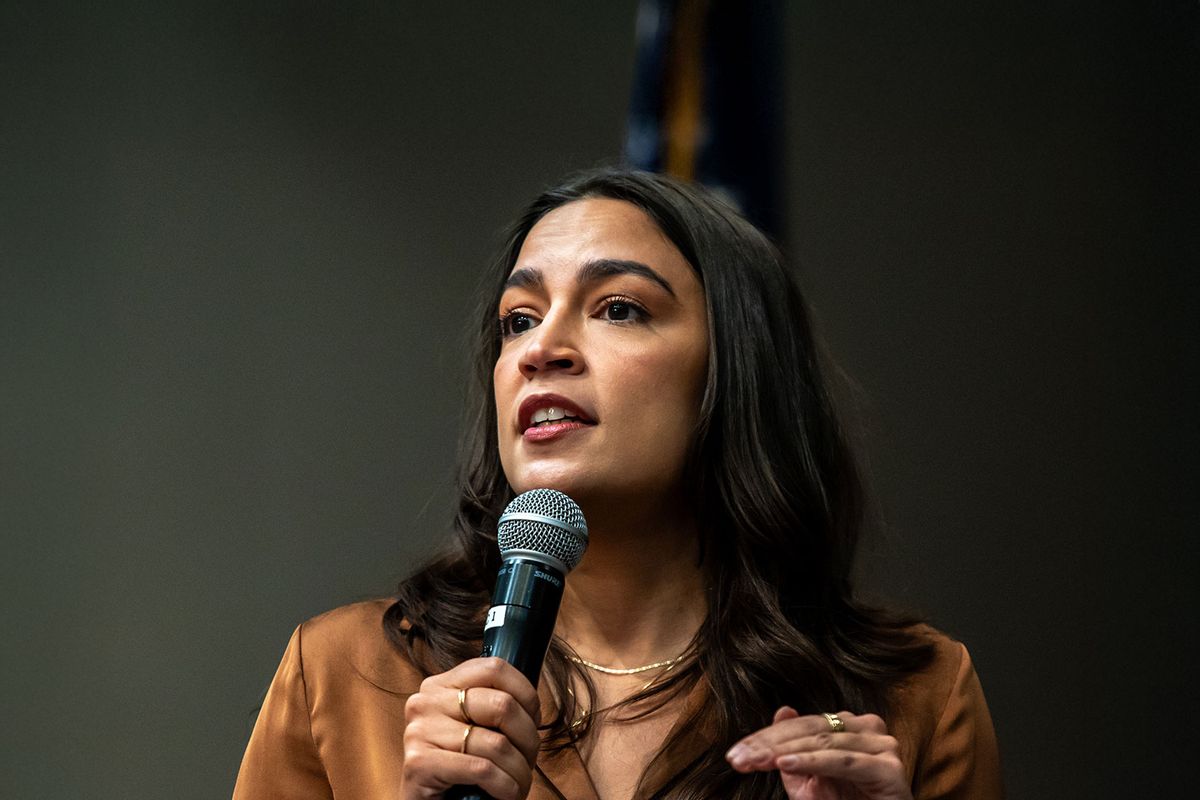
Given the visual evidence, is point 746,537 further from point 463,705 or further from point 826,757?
point 463,705

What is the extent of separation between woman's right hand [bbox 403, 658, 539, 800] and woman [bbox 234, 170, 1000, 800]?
0.41 metres

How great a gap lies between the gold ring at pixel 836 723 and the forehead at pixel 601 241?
72cm

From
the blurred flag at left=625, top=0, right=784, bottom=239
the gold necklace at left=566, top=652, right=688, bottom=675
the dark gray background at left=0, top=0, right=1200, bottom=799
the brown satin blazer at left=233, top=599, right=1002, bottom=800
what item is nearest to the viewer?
the brown satin blazer at left=233, top=599, right=1002, bottom=800

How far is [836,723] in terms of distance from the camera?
1.24 metres

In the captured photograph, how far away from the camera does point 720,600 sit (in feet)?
5.62

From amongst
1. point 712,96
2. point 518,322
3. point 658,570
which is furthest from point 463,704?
point 712,96

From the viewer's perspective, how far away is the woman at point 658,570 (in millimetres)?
1565

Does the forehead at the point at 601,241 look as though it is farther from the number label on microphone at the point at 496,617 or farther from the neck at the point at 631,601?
the number label on microphone at the point at 496,617

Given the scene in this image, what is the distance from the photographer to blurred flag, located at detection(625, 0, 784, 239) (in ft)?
7.43

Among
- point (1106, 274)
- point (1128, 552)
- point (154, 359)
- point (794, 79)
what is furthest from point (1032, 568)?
point (154, 359)

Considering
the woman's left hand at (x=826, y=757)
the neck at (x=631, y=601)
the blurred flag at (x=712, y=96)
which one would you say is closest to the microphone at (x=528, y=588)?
the woman's left hand at (x=826, y=757)

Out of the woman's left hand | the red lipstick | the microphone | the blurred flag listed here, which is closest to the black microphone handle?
the microphone

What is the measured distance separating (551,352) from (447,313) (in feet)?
2.23

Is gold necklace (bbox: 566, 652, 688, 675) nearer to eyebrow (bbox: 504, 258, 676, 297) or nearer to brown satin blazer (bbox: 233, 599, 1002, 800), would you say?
brown satin blazer (bbox: 233, 599, 1002, 800)
